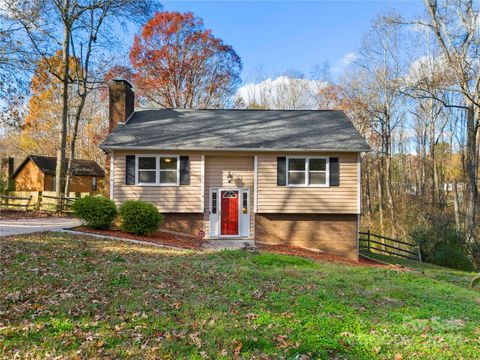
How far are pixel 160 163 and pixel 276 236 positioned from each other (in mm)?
5806

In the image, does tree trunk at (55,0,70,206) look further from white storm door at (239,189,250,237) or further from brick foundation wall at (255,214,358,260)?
brick foundation wall at (255,214,358,260)

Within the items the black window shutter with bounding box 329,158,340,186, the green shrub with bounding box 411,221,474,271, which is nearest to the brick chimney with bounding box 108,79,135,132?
the black window shutter with bounding box 329,158,340,186

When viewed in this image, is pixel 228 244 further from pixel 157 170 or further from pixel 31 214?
pixel 31 214

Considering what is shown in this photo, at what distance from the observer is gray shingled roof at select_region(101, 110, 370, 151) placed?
14.8m

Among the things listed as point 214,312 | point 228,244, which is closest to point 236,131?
point 228,244

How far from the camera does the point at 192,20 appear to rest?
34125 mm

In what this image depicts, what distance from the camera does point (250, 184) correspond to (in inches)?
599

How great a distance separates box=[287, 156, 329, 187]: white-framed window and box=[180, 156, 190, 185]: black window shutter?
168 inches

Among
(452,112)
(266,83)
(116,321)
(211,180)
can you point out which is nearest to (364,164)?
(452,112)

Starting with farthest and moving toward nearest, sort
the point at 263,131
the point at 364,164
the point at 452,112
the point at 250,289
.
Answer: the point at 364,164 < the point at 452,112 < the point at 263,131 < the point at 250,289

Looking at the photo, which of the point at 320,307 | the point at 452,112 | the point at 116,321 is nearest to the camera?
the point at 116,321

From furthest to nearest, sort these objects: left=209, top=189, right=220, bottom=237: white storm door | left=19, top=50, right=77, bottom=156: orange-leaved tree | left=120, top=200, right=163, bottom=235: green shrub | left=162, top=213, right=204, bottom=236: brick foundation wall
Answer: left=19, top=50, right=77, bottom=156: orange-leaved tree, left=209, top=189, right=220, bottom=237: white storm door, left=162, top=213, right=204, bottom=236: brick foundation wall, left=120, top=200, right=163, bottom=235: green shrub

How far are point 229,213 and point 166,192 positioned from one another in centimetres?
281

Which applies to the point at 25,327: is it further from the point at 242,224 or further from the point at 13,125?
the point at 13,125
